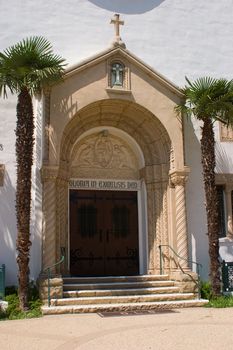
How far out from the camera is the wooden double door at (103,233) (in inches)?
539

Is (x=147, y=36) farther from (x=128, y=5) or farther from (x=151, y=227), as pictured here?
(x=151, y=227)

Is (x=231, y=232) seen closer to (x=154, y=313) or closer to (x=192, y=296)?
(x=192, y=296)

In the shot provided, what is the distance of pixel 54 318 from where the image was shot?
32.3ft

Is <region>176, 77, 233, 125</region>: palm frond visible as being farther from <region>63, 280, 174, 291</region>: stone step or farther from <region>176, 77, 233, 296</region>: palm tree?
<region>63, 280, 174, 291</region>: stone step

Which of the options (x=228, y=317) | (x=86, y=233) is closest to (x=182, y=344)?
(x=228, y=317)

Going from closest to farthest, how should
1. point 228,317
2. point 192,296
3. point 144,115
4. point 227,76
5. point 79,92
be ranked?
point 228,317
point 192,296
point 79,92
point 144,115
point 227,76

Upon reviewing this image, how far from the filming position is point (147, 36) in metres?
14.7

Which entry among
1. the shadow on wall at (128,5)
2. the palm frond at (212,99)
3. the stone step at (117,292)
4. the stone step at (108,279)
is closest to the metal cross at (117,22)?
the shadow on wall at (128,5)

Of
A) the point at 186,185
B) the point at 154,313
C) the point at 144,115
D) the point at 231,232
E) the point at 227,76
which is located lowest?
the point at 154,313

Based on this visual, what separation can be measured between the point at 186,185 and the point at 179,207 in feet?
3.46

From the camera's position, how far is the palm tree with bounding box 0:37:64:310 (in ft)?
35.1

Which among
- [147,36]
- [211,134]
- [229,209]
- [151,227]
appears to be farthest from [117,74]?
[229,209]

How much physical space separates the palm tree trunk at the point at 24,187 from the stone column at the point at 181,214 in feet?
14.1

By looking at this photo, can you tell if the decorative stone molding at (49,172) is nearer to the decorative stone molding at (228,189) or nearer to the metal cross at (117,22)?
the metal cross at (117,22)
